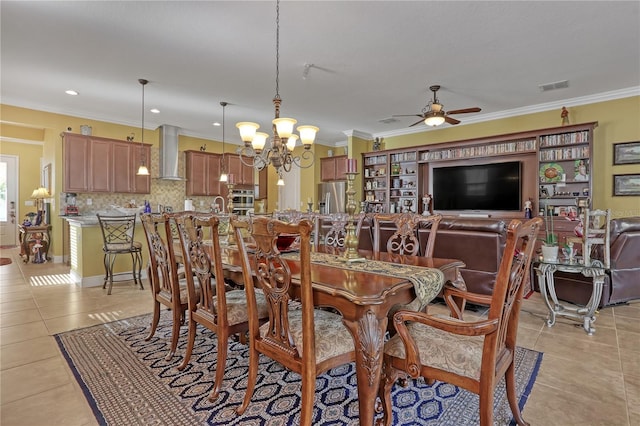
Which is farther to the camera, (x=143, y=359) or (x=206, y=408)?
(x=143, y=359)

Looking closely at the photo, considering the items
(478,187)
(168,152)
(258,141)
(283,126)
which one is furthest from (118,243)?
(478,187)

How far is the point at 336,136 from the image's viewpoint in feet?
26.4

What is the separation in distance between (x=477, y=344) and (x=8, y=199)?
37.1ft

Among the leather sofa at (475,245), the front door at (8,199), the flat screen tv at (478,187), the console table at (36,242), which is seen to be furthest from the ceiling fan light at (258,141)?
the front door at (8,199)

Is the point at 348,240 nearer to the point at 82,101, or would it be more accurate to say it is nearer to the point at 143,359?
the point at 143,359

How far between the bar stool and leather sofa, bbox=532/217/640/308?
5.24m

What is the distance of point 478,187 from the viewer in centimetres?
625

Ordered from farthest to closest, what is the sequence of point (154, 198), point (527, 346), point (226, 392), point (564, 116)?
point (154, 198)
point (564, 116)
point (527, 346)
point (226, 392)

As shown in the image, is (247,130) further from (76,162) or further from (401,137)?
(401,137)

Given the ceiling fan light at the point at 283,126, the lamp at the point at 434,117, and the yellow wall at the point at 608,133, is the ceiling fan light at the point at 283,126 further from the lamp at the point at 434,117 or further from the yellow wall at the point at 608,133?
the yellow wall at the point at 608,133

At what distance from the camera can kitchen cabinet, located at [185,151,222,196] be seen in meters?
7.34

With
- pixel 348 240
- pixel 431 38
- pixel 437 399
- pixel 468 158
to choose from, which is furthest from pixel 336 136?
pixel 437 399

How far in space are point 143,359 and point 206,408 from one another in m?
0.87

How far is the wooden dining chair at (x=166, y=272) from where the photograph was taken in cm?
218
